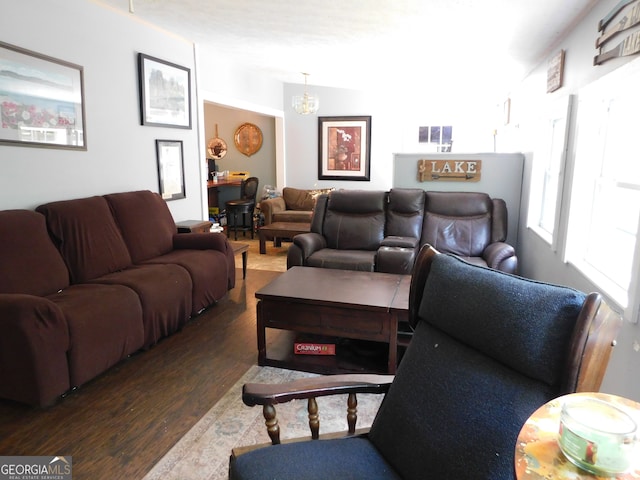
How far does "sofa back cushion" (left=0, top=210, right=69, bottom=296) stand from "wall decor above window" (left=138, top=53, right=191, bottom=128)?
1644mm

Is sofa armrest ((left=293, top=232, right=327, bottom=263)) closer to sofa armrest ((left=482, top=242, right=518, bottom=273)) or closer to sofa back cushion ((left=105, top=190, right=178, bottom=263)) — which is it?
sofa back cushion ((left=105, top=190, right=178, bottom=263))

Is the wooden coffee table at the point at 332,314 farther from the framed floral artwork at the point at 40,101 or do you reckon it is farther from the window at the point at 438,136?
the window at the point at 438,136

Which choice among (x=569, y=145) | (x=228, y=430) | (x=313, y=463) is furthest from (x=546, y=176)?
(x=313, y=463)

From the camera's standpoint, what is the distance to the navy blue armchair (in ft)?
3.19

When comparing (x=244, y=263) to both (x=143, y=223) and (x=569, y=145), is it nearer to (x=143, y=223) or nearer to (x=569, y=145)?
(x=143, y=223)

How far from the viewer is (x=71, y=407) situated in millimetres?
2252

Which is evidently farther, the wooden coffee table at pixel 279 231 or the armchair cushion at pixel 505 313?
the wooden coffee table at pixel 279 231

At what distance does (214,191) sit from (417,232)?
4.53m

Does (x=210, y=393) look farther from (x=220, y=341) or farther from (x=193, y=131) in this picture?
(x=193, y=131)

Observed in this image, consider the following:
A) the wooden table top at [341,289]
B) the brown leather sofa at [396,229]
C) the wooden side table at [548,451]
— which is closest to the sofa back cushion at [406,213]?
the brown leather sofa at [396,229]

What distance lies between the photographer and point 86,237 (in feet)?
9.96

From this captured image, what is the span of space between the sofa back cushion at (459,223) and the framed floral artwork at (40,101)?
307cm

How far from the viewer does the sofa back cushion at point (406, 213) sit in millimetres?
4172

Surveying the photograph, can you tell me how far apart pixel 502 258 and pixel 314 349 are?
1748mm
